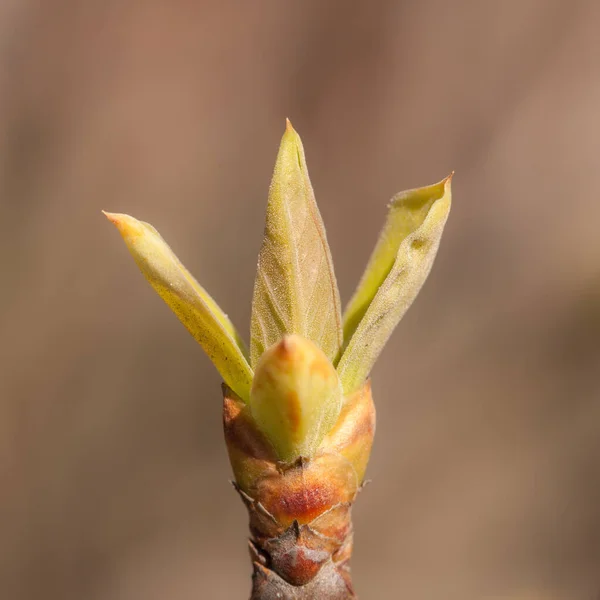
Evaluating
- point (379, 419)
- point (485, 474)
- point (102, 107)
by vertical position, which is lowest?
point (485, 474)

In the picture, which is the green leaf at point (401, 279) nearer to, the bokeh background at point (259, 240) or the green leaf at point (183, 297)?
the green leaf at point (183, 297)

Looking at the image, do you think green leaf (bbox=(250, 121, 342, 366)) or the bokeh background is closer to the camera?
green leaf (bbox=(250, 121, 342, 366))

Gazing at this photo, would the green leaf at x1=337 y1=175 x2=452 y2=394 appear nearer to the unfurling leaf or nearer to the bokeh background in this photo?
the unfurling leaf

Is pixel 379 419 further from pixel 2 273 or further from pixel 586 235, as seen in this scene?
pixel 2 273

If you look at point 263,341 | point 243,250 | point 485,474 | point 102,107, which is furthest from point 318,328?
point 485,474

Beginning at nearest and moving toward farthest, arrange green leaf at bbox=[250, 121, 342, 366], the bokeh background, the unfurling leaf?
the unfurling leaf, green leaf at bbox=[250, 121, 342, 366], the bokeh background

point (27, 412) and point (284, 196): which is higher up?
point (284, 196)

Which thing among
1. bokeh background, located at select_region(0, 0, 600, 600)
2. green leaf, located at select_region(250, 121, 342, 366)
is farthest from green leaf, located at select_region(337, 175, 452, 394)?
bokeh background, located at select_region(0, 0, 600, 600)
